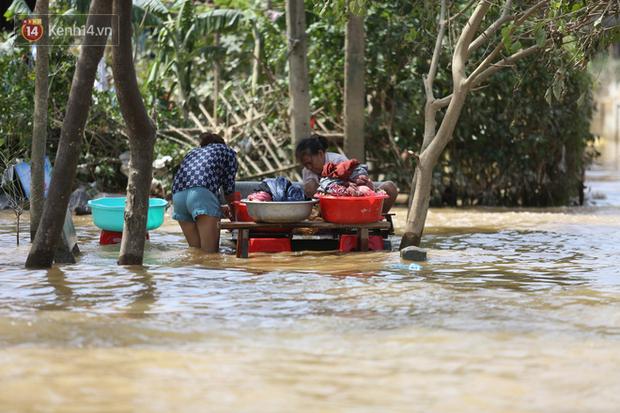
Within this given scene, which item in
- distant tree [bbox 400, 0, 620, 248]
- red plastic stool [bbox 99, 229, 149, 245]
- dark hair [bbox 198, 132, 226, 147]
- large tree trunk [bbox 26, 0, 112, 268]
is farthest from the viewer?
red plastic stool [bbox 99, 229, 149, 245]

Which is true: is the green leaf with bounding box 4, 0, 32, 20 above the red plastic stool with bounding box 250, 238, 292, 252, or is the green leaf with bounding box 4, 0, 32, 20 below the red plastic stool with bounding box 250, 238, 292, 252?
above

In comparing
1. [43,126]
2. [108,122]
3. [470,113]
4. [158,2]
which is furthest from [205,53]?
[43,126]

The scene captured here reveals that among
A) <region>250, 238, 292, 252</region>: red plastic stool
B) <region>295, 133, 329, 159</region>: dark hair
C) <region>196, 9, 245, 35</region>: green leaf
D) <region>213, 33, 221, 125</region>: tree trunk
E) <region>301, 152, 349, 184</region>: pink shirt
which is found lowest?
<region>250, 238, 292, 252</region>: red plastic stool

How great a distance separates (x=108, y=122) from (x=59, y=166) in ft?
24.3

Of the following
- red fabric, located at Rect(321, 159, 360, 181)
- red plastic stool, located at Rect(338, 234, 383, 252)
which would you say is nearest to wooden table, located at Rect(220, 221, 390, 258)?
red plastic stool, located at Rect(338, 234, 383, 252)

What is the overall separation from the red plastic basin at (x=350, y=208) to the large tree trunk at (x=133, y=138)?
6.09 feet

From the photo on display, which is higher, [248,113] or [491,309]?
[248,113]

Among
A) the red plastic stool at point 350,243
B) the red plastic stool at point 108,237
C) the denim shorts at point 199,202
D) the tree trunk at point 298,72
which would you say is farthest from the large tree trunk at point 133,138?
the tree trunk at point 298,72

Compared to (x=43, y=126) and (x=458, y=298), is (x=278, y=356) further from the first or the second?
(x=43, y=126)

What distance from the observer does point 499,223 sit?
13680 millimetres

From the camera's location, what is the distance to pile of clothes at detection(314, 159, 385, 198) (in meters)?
9.91

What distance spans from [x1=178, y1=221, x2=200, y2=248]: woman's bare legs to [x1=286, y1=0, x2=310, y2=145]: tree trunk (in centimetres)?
351

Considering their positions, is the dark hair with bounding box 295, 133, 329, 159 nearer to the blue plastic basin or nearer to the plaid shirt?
the plaid shirt

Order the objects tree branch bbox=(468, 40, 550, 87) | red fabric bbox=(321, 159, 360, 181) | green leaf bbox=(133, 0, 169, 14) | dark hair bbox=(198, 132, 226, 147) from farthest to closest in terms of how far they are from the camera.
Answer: green leaf bbox=(133, 0, 169, 14) < dark hair bbox=(198, 132, 226, 147) < red fabric bbox=(321, 159, 360, 181) < tree branch bbox=(468, 40, 550, 87)
